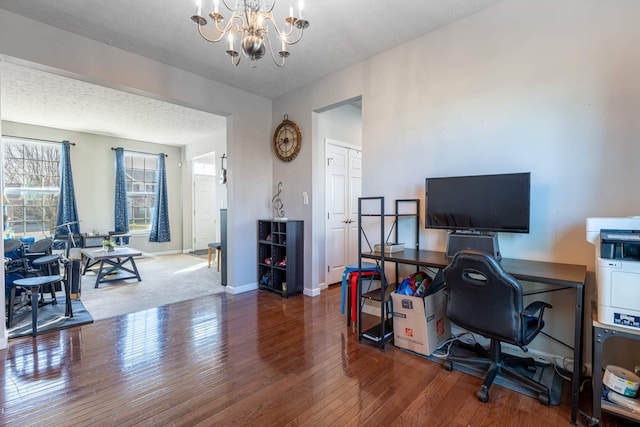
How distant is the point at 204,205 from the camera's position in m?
8.02

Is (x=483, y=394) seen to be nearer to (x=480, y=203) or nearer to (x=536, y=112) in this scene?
(x=480, y=203)

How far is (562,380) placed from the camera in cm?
201

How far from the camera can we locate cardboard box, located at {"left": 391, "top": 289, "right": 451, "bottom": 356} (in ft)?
7.66

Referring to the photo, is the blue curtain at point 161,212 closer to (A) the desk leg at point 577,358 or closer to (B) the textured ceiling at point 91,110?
(B) the textured ceiling at point 91,110

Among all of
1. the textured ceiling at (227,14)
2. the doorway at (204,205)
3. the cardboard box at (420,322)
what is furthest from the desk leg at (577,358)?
the doorway at (204,205)

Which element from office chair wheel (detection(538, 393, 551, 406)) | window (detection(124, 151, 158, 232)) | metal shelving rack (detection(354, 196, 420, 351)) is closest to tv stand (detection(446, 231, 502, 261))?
metal shelving rack (detection(354, 196, 420, 351))

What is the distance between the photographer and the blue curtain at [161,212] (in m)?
7.32

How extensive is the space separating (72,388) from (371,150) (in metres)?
3.17

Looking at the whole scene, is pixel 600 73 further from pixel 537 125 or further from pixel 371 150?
pixel 371 150

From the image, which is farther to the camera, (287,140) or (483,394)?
(287,140)

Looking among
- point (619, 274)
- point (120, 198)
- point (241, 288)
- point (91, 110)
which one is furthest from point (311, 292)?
point (120, 198)

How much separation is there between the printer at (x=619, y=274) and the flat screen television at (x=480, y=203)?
569 millimetres

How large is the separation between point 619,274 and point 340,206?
3252 millimetres

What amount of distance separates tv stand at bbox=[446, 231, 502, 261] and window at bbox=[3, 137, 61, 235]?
7.45 m
